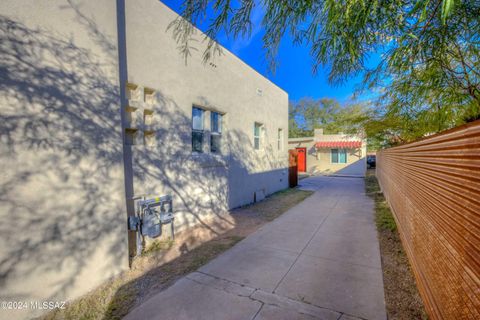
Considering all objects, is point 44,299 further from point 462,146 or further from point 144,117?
point 462,146

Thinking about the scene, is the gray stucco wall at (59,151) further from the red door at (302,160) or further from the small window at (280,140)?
the red door at (302,160)

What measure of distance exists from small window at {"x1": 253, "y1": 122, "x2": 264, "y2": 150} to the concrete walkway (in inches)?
181

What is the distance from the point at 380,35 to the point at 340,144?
1757 centimetres

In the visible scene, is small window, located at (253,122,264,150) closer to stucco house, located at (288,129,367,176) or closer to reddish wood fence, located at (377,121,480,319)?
reddish wood fence, located at (377,121,480,319)

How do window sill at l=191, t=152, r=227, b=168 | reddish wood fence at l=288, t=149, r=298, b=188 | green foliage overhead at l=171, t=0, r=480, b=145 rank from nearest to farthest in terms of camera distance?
green foliage overhead at l=171, t=0, r=480, b=145
window sill at l=191, t=152, r=227, b=168
reddish wood fence at l=288, t=149, r=298, b=188

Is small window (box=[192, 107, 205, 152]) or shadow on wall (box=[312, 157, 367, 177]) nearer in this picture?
small window (box=[192, 107, 205, 152])

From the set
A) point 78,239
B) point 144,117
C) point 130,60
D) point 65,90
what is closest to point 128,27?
point 130,60

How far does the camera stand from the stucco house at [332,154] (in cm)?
1833

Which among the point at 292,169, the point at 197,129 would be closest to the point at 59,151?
the point at 197,129

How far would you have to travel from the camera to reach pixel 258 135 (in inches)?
363

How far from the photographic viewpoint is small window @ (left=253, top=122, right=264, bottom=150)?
29.3 feet

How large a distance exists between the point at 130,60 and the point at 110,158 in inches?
81.1

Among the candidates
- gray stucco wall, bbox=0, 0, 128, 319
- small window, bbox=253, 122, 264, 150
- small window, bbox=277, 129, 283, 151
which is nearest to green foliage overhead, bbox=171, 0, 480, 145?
gray stucco wall, bbox=0, 0, 128, 319

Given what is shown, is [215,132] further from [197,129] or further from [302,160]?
[302,160]
